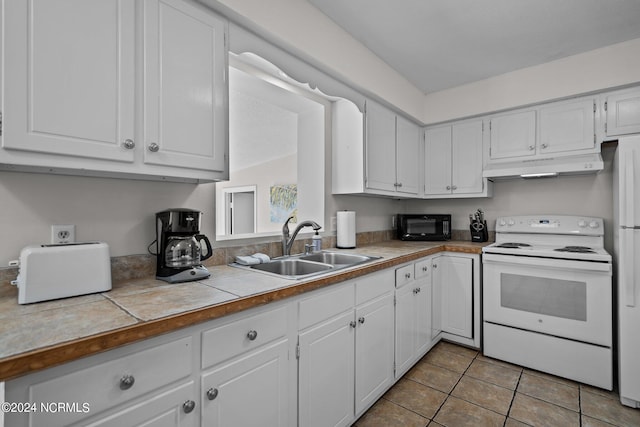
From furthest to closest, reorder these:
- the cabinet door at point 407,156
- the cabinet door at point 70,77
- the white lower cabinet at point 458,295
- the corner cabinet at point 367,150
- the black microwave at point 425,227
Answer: the black microwave at point 425,227 < the cabinet door at point 407,156 < the white lower cabinet at point 458,295 < the corner cabinet at point 367,150 < the cabinet door at point 70,77

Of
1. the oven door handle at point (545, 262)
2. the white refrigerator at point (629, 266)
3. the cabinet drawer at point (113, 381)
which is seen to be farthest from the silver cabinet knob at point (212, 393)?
the white refrigerator at point (629, 266)

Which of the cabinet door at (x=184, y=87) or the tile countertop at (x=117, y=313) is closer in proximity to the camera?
the tile countertop at (x=117, y=313)

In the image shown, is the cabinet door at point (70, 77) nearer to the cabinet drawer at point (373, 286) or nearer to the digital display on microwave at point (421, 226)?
the cabinet drawer at point (373, 286)

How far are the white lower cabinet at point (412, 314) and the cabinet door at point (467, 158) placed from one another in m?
1.03

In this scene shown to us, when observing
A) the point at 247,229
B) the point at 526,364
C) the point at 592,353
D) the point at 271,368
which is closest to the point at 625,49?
the point at 592,353

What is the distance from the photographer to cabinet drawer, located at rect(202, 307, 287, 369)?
1065 millimetres

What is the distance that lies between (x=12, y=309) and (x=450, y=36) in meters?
2.85

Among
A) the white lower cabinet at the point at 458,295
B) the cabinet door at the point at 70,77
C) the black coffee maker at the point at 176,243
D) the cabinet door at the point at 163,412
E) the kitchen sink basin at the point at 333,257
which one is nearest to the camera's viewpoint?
the cabinet door at the point at 163,412

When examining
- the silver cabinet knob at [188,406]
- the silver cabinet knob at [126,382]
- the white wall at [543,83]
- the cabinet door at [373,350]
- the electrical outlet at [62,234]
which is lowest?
the cabinet door at [373,350]

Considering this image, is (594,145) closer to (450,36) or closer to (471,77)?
(471,77)

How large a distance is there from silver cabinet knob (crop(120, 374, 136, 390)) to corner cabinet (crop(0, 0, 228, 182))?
72 cm

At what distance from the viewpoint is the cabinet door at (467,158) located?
10.2 ft

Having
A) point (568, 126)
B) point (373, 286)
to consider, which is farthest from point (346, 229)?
point (568, 126)

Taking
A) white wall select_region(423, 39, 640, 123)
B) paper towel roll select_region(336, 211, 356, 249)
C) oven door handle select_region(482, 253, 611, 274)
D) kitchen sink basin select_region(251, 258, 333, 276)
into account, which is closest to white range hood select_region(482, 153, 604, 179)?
white wall select_region(423, 39, 640, 123)
